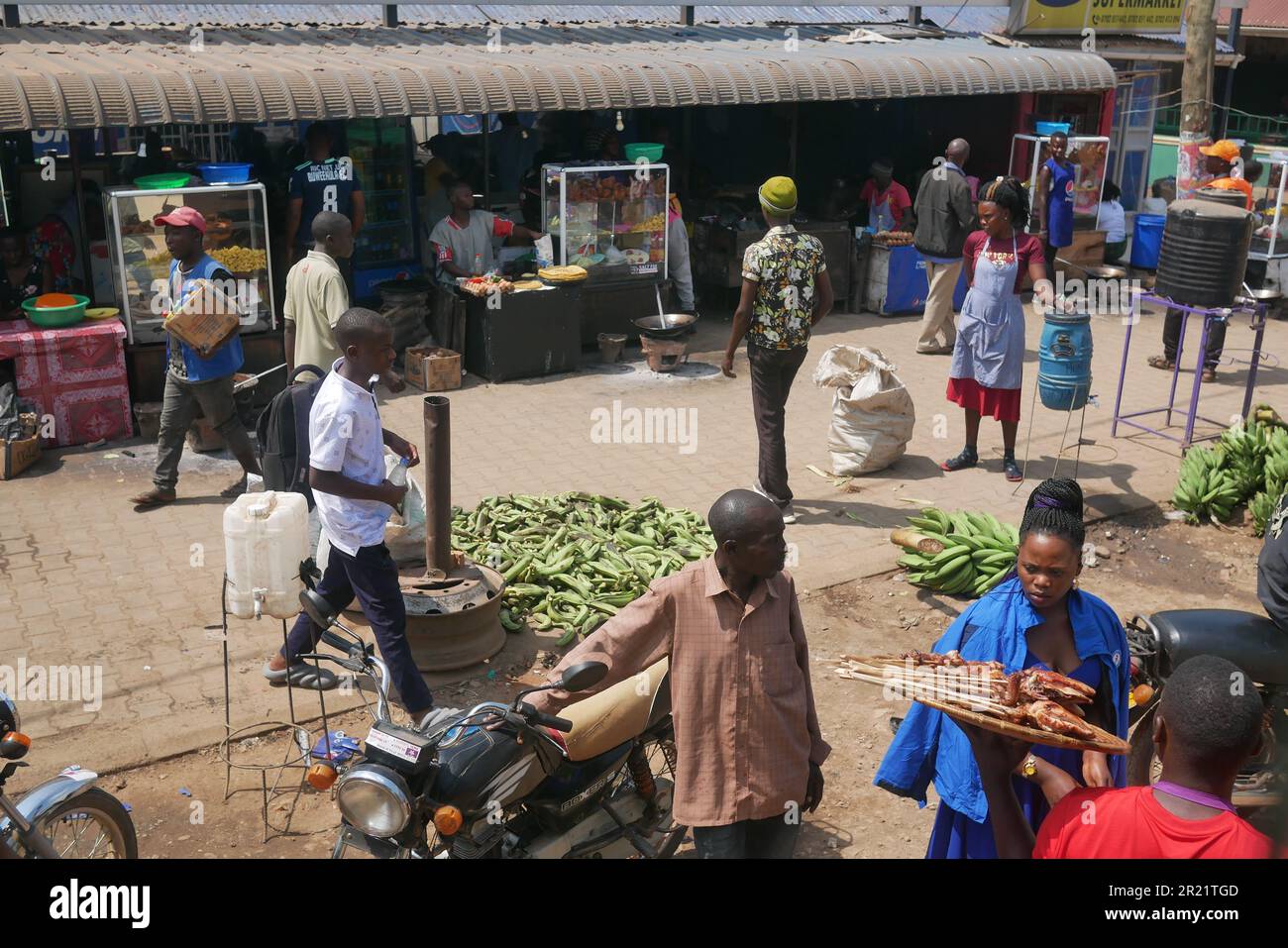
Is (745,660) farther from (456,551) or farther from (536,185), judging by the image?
(536,185)

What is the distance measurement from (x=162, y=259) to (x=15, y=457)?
216 centimetres

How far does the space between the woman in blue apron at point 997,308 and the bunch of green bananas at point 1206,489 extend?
127cm

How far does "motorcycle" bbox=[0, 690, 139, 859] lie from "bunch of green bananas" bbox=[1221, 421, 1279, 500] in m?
7.55

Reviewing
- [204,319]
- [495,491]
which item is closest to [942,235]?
[495,491]

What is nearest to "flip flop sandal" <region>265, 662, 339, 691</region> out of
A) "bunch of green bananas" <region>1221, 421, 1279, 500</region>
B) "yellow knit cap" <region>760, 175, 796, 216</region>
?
"yellow knit cap" <region>760, 175, 796, 216</region>

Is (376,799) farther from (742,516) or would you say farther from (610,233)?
(610,233)

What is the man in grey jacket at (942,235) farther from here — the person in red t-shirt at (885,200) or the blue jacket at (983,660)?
the blue jacket at (983,660)

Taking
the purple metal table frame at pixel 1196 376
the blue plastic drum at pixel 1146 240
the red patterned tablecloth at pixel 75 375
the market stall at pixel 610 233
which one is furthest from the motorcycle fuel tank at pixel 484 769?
the blue plastic drum at pixel 1146 240

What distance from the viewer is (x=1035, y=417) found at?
1126 centimetres

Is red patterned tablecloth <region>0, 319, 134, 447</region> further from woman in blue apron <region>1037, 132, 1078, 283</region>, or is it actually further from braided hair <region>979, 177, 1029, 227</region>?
woman in blue apron <region>1037, 132, 1078, 283</region>

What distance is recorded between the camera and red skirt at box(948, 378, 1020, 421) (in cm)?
929

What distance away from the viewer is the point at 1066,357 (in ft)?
29.3
